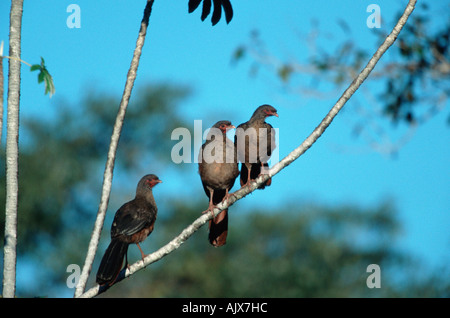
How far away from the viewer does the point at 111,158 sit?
510 cm

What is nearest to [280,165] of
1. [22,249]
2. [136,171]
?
[22,249]

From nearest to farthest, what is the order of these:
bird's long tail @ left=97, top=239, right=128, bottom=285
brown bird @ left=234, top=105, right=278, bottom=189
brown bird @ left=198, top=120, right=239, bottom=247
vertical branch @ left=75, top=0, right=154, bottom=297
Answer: vertical branch @ left=75, top=0, right=154, bottom=297
bird's long tail @ left=97, top=239, right=128, bottom=285
brown bird @ left=198, top=120, right=239, bottom=247
brown bird @ left=234, top=105, right=278, bottom=189

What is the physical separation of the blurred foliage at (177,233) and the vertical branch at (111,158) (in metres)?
20.4

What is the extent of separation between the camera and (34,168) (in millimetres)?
28703

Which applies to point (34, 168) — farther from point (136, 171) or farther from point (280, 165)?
point (280, 165)

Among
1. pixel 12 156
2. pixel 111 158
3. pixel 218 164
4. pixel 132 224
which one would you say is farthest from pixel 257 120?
pixel 12 156

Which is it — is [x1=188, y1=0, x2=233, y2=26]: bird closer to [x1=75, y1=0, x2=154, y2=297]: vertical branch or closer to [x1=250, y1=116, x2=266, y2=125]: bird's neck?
[x1=75, y1=0, x2=154, y2=297]: vertical branch

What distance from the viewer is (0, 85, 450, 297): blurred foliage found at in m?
26.5

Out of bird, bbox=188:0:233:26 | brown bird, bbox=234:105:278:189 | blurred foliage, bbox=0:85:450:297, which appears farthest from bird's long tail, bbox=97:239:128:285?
blurred foliage, bbox=0:85:450:297

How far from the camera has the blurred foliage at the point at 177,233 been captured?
26469mm

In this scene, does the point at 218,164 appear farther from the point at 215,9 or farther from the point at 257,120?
the point at 215,9

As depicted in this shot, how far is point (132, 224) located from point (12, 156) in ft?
6.76

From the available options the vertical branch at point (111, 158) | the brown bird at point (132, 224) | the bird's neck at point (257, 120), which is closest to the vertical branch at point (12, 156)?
the vertical branch at point (111, 158)

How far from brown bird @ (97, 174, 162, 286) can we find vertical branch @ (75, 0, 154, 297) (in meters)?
0.44
